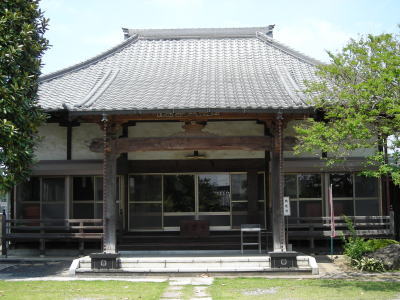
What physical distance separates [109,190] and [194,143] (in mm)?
2517

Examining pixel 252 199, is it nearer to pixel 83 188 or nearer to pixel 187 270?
pixel 187 270

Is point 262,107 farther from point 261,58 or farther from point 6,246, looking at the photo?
point 6,246

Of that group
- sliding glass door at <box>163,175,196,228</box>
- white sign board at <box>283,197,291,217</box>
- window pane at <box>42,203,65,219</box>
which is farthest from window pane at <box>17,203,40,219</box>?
white sign board at <box>283,197,291,217</box>

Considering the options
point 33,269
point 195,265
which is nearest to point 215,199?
point 195,265

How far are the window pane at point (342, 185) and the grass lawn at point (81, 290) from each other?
275 inches

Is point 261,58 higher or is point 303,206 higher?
point 261,58

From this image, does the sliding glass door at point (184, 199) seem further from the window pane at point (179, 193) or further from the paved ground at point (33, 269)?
the paved ground at point (33, 269)

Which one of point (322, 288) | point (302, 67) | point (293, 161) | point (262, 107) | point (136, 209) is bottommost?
point (322, 288)

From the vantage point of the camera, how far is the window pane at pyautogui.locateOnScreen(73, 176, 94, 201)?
637 inches

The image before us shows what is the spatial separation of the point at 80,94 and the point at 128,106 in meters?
3.07

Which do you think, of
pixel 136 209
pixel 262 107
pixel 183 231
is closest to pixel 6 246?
pixel 136 209

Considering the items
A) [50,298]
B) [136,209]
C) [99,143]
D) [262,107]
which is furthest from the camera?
[136,209]

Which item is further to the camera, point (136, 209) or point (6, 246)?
point (136, 209)

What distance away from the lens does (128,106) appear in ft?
42.5
